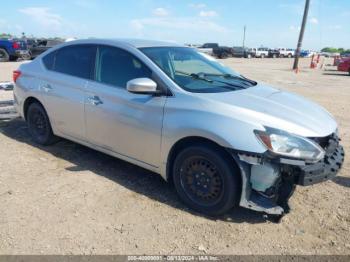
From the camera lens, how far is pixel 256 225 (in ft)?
11.7

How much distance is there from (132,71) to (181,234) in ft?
6.43

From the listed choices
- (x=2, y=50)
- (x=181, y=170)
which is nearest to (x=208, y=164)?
(x=181, y=170)

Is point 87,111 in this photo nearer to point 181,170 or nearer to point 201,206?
point 181,170

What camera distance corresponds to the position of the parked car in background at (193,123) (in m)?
3.28

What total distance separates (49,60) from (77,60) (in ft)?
2.34

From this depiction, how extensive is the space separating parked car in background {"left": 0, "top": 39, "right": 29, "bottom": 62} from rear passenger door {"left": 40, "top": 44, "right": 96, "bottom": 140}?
1975 centimetres

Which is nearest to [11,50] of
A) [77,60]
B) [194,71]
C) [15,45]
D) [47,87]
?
[15,45]

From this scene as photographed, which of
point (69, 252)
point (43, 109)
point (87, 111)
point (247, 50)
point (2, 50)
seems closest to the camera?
point (69, 252)

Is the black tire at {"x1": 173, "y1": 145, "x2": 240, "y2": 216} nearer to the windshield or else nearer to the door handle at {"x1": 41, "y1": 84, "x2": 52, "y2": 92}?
the windshield

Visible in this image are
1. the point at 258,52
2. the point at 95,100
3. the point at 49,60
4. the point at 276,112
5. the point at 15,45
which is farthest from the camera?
the point at 258,52

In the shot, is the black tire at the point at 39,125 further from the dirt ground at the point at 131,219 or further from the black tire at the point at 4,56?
the black tire at the point at 4,56

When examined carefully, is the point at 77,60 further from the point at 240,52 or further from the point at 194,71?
the point at 240,52

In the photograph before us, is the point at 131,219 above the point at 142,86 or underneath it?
underneath

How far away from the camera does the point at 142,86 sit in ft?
12.2
